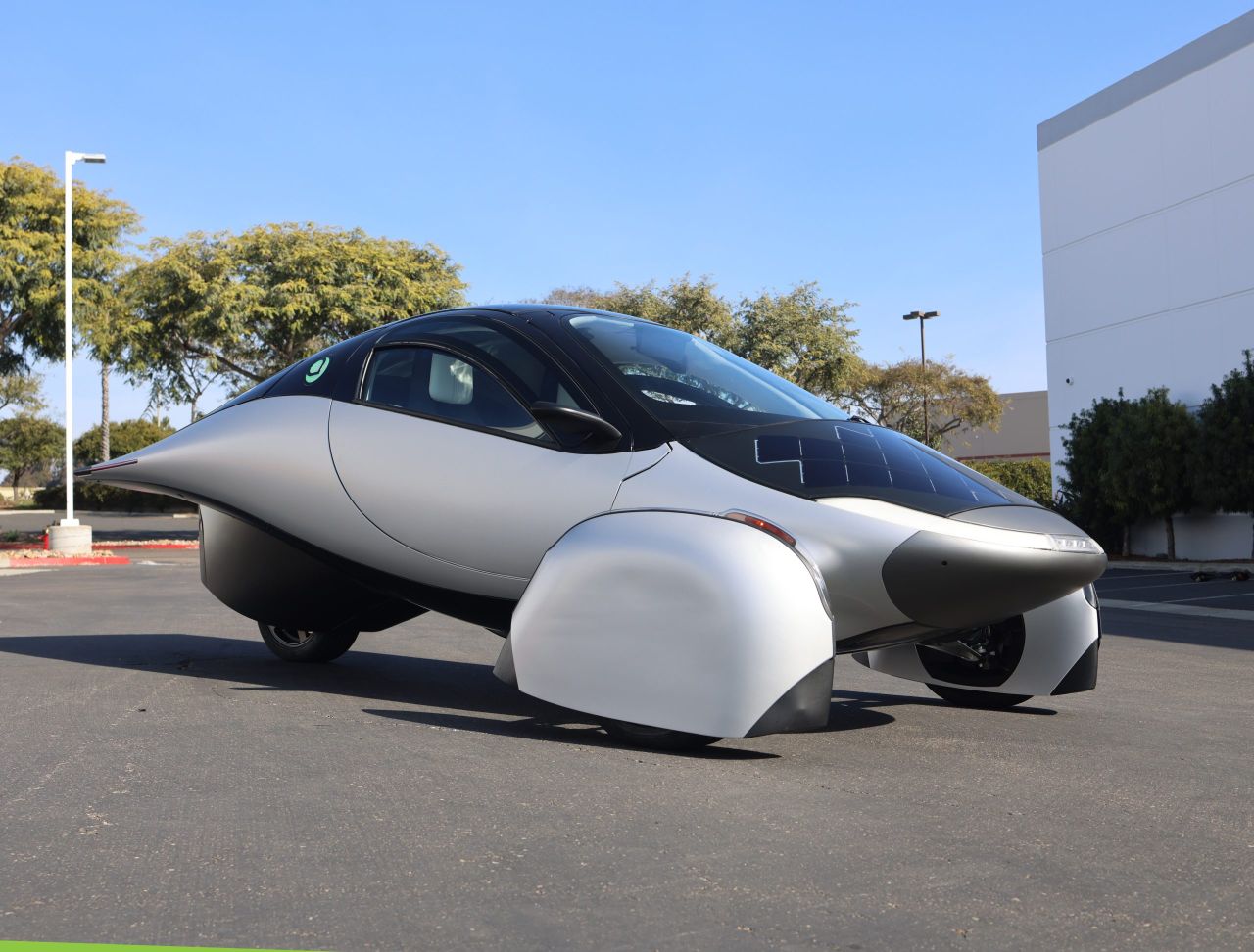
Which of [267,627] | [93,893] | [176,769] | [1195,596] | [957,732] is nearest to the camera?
[93,893]

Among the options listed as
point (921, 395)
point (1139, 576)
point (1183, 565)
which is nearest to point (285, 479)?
point (1139, 576)

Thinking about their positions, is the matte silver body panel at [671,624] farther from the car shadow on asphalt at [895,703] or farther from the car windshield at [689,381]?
the car shadow on asphalt at [895,703]

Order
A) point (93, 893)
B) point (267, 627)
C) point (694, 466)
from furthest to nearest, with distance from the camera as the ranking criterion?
1. point (267, 627)
2. point (694, 466)
3. point (93, 893)

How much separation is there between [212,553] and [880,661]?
13.2 ft

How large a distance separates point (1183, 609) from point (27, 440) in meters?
81.1

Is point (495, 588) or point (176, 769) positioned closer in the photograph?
point (176, 769)

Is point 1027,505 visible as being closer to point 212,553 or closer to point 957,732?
point 957,732

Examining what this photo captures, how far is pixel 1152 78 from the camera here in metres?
27.8

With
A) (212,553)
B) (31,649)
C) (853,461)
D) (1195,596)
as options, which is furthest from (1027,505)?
(1195,596)

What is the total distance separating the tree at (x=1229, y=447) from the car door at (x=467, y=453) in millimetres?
21331

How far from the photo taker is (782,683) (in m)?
4.43

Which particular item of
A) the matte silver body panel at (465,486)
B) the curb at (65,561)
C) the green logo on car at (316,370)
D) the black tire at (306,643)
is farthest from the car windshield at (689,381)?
the curb at (65,561)

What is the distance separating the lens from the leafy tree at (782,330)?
46.7 m

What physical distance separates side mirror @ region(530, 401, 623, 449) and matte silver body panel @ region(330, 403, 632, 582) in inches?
2.7
